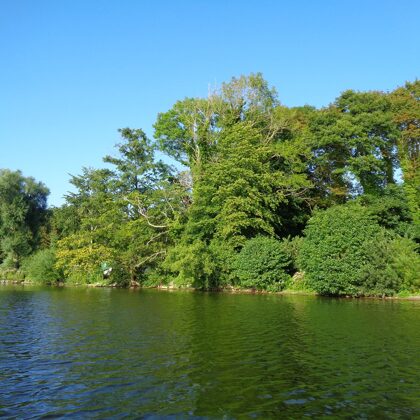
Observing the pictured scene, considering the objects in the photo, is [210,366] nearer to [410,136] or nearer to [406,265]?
[406,265]

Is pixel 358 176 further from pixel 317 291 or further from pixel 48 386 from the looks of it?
pixel 48 386

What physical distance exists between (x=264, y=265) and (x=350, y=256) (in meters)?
8.23

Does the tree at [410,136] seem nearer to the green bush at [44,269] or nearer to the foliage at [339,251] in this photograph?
the foliage at [339,251]

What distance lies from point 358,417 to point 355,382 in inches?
103

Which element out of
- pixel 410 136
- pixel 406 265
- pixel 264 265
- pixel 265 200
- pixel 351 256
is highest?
pixel 410 136

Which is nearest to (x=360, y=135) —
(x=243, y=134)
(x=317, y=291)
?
(x=243, y=134)

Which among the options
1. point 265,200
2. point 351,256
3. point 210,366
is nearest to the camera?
point 210,366

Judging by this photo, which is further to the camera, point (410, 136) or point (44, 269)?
point (44, 269)

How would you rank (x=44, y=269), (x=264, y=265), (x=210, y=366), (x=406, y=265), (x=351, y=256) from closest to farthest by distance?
(x=210, y=366) < (x=406, y=265) < (x=351, y=256) < (x=264, y=265) < (x=44, y=269)

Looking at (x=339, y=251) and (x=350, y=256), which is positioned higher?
(x=339, y=251)

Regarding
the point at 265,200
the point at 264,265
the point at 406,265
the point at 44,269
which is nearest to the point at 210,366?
the point at 406,265

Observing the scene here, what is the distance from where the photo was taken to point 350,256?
36.2 meters

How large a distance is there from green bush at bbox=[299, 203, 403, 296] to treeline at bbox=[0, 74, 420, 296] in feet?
0.32

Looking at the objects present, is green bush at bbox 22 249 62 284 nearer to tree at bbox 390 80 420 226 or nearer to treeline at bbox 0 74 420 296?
treeline at bbox 0 74 420 296
